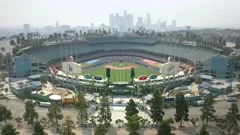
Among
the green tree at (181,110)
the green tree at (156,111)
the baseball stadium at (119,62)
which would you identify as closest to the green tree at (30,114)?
the green tree at (156,111)

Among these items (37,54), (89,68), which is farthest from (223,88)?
(37,54)

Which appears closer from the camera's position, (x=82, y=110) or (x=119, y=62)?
(x=82, y=110)

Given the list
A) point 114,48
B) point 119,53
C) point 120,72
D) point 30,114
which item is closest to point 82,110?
point 30,114

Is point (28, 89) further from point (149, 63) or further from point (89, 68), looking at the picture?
point (149, 63)

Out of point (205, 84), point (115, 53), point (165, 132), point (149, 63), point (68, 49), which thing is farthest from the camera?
point (115, 53)

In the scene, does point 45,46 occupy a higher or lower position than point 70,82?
higher

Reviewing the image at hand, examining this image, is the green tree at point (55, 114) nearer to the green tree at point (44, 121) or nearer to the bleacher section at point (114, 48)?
the green tree at point (44, 121)

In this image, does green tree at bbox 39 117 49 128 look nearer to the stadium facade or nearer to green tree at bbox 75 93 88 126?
green tree at bbox 75 93 88 126

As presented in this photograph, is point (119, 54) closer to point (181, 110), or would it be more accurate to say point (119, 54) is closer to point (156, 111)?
point (156, 111)
